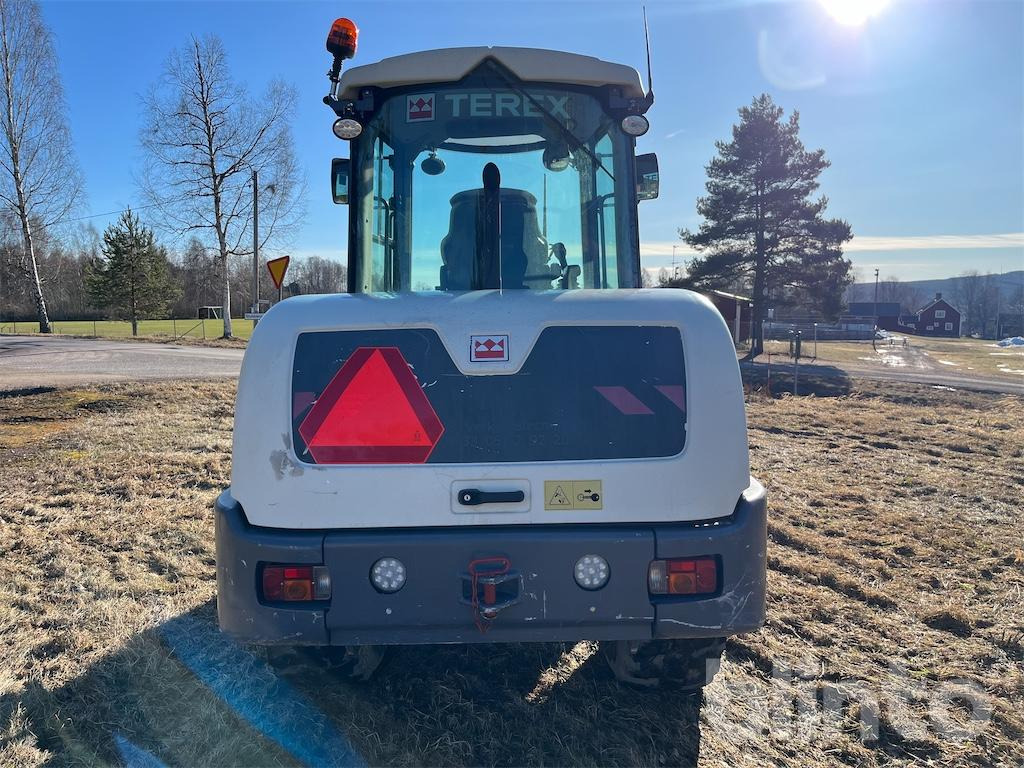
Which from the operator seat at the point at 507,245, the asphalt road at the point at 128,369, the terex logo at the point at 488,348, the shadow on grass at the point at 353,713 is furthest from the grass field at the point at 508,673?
the asphalt road at the point at 128,369

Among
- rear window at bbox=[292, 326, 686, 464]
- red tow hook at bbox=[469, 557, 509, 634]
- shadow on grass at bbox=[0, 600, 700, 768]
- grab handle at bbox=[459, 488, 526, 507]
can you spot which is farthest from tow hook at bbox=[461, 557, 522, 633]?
shadow on grass at bbox=[0, 600, 700, 768]

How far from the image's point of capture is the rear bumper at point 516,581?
222cm

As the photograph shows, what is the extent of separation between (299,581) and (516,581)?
0.73 meters

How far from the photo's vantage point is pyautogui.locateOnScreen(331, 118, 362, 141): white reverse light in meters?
3.03

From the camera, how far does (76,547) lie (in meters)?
4.30

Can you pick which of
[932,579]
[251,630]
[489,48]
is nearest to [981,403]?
[932,579]

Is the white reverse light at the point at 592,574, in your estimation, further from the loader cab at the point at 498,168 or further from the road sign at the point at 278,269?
the road sign at the point at 278,269

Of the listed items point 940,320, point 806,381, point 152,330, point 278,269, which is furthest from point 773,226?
point 940,320

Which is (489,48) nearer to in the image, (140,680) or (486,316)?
(486,316)

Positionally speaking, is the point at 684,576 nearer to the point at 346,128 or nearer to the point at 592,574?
the point at 592,574

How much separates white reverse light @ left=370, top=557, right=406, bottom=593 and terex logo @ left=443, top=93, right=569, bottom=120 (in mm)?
2076

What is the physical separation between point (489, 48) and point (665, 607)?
2.45 metres

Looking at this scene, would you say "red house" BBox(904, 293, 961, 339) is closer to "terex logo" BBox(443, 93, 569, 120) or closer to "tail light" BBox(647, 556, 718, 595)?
"terex logo" BBox(443, 93, 569, 120)

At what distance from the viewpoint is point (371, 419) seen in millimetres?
2268
